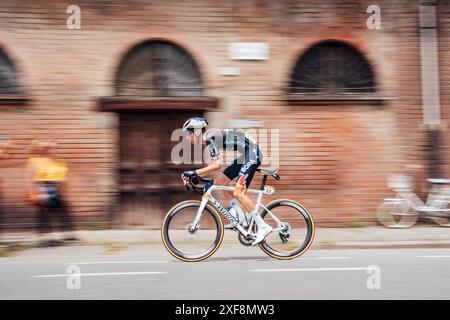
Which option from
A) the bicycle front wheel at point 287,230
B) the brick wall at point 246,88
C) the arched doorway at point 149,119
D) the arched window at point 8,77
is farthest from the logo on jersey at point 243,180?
the arched window at point 8,77

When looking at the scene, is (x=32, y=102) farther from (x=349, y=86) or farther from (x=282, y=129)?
(x=349, y=86)

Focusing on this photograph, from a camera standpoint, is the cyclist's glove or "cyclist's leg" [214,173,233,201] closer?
the cyclist's glove

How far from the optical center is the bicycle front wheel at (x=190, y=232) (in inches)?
280

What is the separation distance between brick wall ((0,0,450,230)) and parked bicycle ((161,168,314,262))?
12.0 ft

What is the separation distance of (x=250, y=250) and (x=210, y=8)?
4.87 m

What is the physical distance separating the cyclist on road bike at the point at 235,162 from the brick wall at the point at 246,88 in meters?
3.67

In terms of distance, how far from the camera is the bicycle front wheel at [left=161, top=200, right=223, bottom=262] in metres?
7.11

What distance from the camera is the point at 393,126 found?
36.5 ft

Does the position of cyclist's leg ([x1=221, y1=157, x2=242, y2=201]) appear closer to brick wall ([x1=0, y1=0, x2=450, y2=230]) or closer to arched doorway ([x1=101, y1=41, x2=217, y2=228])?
brick wall ([x1=0, y1=0, x2=450, y2=230])

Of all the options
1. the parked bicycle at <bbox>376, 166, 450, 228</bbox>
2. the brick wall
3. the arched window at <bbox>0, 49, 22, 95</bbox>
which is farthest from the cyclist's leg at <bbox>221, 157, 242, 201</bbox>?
the arched window at <bbox>0, 49, 22, 95</bbox>

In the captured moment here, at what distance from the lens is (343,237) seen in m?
9.73
